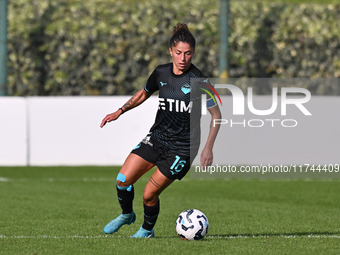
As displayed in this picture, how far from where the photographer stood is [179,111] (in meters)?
8.42

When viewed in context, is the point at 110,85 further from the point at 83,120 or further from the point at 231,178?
the point at 231,178

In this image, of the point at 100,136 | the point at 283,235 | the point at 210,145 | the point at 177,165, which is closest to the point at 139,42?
the point at 100,136

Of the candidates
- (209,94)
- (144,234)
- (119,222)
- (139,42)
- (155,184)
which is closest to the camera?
(209,94)

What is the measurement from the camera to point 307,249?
8.14 metres

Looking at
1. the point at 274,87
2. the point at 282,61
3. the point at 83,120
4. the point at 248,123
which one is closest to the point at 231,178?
the point at 248,123

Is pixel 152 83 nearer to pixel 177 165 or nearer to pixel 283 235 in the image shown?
pixel 177 165

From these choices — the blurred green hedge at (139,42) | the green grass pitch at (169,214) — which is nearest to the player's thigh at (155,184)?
the green grass pitch at (169,214)

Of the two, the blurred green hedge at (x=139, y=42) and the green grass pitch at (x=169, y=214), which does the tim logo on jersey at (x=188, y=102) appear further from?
the blurred green hedge at (x=139, y=42)

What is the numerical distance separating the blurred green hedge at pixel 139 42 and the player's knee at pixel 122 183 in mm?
13743

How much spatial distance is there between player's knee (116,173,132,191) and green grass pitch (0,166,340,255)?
1.79 ft

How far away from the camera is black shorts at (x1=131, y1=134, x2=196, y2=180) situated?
8.45m

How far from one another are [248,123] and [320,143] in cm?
158

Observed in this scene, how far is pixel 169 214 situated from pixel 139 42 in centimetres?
1202

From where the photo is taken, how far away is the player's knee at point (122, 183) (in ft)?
28.1
